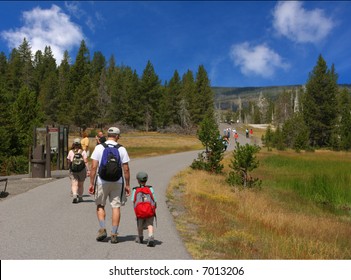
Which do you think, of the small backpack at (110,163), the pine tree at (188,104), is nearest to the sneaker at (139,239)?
the small backpack at (110,163)

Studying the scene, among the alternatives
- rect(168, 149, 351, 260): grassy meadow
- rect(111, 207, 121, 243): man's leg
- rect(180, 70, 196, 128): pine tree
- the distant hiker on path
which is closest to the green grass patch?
rect(168, 149, 351, 260): grassy meadow

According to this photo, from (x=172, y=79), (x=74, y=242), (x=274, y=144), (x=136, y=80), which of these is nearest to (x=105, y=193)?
(x=74, y=242)

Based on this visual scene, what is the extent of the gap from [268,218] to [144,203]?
16.9ft

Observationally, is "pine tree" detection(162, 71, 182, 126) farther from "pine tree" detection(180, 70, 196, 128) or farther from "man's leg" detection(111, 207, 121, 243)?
"man's leg" detection(111, 207, 121, 243)

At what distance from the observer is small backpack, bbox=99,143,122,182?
6484mm

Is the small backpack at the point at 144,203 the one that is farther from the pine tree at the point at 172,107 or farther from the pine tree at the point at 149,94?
the pine tree at the point at 172,107

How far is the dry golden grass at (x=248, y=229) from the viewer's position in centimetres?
Answer: 668

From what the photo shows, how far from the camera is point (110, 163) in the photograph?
648 centimetres

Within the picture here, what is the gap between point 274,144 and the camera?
51.4 meters

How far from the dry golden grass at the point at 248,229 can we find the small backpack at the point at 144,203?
98 cm

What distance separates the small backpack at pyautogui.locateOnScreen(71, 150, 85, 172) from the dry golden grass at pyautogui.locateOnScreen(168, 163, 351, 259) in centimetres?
313

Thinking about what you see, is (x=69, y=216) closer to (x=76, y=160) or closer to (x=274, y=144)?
(x=76, y=160)

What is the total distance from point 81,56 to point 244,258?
90.7 m

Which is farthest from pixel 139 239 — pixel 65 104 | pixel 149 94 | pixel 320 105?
pixel 149 94
